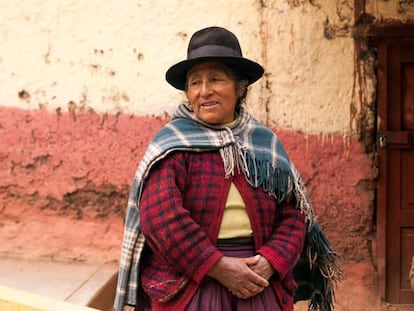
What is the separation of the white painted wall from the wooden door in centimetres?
22

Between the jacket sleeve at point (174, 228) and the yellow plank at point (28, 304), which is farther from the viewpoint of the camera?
the jacket sleeve at point (174, 228)

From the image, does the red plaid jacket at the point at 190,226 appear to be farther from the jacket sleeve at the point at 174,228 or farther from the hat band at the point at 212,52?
the hat band at the point at 212,52

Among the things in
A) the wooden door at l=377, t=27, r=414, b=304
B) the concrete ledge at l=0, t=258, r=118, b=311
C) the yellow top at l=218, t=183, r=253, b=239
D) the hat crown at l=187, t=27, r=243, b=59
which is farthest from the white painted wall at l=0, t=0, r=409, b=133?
the yellow top at l=218, t=183, r=253, b=239

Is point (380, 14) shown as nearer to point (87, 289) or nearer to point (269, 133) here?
point (269, 133)

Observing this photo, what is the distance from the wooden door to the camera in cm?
428

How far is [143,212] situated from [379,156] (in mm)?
2419

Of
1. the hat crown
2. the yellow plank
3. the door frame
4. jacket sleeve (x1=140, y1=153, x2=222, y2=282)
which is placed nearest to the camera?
the yellow plank

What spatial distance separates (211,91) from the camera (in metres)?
2.36

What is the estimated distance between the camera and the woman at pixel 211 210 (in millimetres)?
2254

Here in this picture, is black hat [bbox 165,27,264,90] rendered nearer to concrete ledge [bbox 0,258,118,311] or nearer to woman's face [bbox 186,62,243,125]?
woman's face [bbox 186,62,243,125]

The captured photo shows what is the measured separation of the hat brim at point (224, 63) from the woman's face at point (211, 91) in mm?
33

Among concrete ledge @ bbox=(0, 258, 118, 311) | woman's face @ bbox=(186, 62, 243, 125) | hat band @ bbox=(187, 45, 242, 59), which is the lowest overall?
concrete ledge @ bbox=(0, 258, 118, 311)

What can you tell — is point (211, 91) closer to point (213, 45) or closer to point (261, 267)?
point (213, 45)

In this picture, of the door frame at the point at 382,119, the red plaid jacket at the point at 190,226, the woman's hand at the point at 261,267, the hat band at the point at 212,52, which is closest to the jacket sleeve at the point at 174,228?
the red plaid jacket at the point at 190,226
